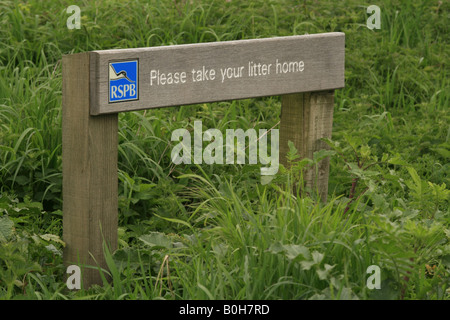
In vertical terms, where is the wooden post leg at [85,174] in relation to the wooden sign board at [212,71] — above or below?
below

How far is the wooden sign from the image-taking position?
3.02 meters

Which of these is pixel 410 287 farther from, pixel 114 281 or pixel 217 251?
pixel 114 281

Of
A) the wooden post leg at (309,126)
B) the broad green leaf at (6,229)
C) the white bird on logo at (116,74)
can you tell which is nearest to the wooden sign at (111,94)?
the white bird on logo at (116,74)

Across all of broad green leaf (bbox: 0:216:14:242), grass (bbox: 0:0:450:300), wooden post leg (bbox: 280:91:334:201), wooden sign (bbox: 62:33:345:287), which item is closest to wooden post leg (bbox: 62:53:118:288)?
wooden sign (bbox: 62:33:345:287)

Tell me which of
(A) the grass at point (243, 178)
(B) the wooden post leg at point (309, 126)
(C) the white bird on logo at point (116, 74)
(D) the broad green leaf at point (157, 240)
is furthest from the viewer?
(B) the wooden post leg at point (309, 126)

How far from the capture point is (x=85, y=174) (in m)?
3.06

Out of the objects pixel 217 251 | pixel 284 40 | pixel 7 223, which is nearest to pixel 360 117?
pixel 284 40

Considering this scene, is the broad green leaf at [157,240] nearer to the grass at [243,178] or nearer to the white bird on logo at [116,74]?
the grass at [243,178]

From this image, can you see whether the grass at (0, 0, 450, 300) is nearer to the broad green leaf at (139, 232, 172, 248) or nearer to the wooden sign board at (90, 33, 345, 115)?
the broad green leaf at (139, 232, 172, 248)

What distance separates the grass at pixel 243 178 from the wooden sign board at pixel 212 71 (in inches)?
17.9

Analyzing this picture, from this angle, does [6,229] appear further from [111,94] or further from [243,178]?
[243,178]

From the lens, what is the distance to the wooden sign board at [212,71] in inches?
119

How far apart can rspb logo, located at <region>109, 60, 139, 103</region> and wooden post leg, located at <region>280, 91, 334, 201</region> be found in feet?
3.92

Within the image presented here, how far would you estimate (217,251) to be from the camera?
2973mm
